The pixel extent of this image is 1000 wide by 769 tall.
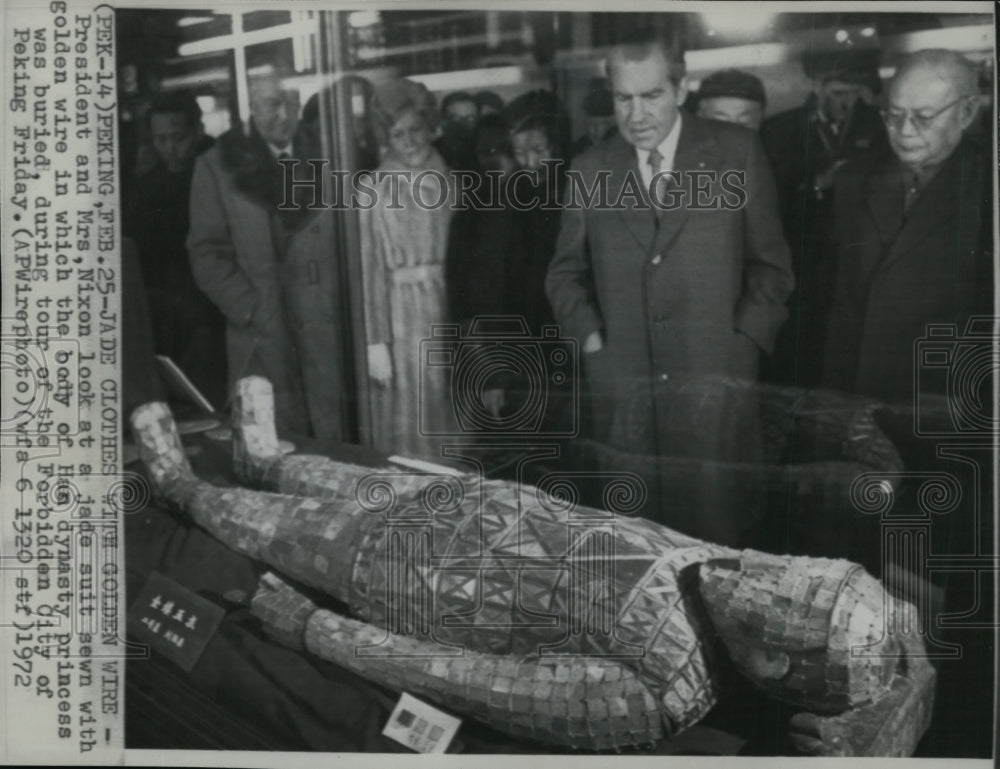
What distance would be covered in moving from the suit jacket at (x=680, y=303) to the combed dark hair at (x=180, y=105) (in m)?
1.21

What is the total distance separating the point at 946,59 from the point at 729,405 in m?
1.27

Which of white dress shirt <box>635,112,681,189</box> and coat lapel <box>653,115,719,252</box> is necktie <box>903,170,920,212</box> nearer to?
coat lapel <box>653,115,719,252</box>

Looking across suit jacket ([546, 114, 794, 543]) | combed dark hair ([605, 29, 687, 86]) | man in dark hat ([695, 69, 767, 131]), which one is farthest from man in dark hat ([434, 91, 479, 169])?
man in dark hat ([695, 69, 767, 131])

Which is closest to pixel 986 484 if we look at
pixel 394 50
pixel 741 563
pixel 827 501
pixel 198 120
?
pixel 827 501

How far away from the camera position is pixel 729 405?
3668 mm

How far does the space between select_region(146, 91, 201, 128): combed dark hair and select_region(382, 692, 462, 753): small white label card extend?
196 cm

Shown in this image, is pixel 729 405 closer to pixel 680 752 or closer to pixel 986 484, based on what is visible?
pixel 986 484

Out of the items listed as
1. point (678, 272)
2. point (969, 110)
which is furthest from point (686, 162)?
point (969, 110)

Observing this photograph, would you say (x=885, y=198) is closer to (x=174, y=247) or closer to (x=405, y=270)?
(x=405, y=270)

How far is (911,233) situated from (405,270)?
1604 millimetres

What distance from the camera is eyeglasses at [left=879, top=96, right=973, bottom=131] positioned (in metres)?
3.60

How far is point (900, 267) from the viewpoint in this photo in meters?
3.65

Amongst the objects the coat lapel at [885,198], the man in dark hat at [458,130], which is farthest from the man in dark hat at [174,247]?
the coat lapel at [885,198]

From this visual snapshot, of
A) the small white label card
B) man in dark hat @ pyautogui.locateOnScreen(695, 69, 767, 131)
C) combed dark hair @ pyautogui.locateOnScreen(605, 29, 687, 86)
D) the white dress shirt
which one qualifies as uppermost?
combed dark hair @ pyautogui.locateOnScreen(605, 29, 687, 86)
